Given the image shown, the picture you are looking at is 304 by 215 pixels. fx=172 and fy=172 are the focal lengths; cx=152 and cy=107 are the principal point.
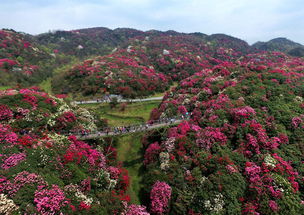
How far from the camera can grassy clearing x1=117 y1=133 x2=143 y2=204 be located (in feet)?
73.2

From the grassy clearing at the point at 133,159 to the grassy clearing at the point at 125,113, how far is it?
637 centimetres

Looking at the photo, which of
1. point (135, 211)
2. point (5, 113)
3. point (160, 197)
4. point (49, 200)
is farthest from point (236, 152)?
point (5, 113)

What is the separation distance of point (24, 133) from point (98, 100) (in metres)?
24.2

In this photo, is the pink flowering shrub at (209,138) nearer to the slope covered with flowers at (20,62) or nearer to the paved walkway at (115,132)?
the paved walkway at (115,132)

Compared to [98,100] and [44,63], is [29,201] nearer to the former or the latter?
[98,100]

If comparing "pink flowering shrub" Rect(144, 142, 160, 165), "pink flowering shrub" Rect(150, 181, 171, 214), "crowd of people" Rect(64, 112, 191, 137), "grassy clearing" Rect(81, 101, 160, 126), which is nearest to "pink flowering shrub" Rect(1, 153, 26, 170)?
"crowd of people" Rect(64, 112, 191, 137)

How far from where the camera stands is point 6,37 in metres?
75.4

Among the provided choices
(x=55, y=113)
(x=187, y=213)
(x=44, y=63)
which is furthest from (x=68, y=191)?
(x=44, y=63)

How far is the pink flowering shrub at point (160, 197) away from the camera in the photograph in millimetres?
18406

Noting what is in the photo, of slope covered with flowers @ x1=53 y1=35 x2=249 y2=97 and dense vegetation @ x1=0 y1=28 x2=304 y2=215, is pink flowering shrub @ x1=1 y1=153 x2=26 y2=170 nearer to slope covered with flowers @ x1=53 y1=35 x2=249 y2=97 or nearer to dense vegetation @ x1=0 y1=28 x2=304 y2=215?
dense vegetation @ x1=0 y1=28 x2=304 y2=215

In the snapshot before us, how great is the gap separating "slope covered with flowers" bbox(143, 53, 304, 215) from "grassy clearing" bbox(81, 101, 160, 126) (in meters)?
6.17

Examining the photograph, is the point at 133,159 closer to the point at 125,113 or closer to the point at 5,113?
the point at 125,113

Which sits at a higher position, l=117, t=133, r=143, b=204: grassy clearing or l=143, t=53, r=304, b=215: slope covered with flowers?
l=143, t=53, r=304, b=215: slope covered with flowers

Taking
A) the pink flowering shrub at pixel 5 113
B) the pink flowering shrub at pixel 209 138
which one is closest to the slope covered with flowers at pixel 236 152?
the pink flowering shrub at pixel 209 138
